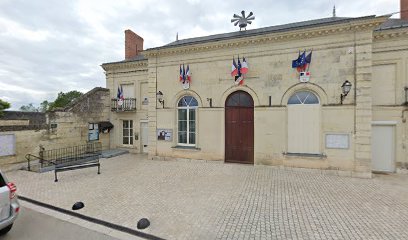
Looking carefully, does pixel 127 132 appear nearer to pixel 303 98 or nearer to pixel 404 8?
pixel 303 98

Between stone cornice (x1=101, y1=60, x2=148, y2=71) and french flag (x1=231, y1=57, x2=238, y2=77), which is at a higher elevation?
stone cornice (x1=101, y1=60, x2=148, y2=71)

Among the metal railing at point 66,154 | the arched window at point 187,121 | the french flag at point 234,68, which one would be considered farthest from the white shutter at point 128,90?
the french flag at point 234,68

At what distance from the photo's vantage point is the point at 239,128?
9570 mm

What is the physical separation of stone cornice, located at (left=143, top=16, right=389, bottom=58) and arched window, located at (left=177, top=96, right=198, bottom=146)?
8.44ft

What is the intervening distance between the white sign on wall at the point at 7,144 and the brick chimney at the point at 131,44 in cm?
844

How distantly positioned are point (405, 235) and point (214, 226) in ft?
12.1

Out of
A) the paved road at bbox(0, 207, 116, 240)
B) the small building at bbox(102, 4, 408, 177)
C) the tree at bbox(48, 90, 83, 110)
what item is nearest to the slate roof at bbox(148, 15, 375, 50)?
the small building at bbox(102, 4, 408, 177)

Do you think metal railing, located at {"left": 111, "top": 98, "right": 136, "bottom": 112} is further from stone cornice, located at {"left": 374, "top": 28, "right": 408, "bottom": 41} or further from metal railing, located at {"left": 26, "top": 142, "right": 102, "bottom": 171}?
stone cornice, located at {"left": 374, "top": 28, "right": 408, "bottom": 41}

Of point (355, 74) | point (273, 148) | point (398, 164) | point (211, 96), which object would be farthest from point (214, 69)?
point (398, 164)

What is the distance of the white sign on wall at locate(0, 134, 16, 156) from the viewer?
8820mm

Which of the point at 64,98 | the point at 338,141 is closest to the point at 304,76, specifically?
the point at 338,141

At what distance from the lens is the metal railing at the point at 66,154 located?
32.6 ft

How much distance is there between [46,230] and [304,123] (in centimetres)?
908

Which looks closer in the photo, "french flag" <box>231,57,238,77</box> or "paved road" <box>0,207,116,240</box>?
"paved road" <box>0,207,116,240</box>
